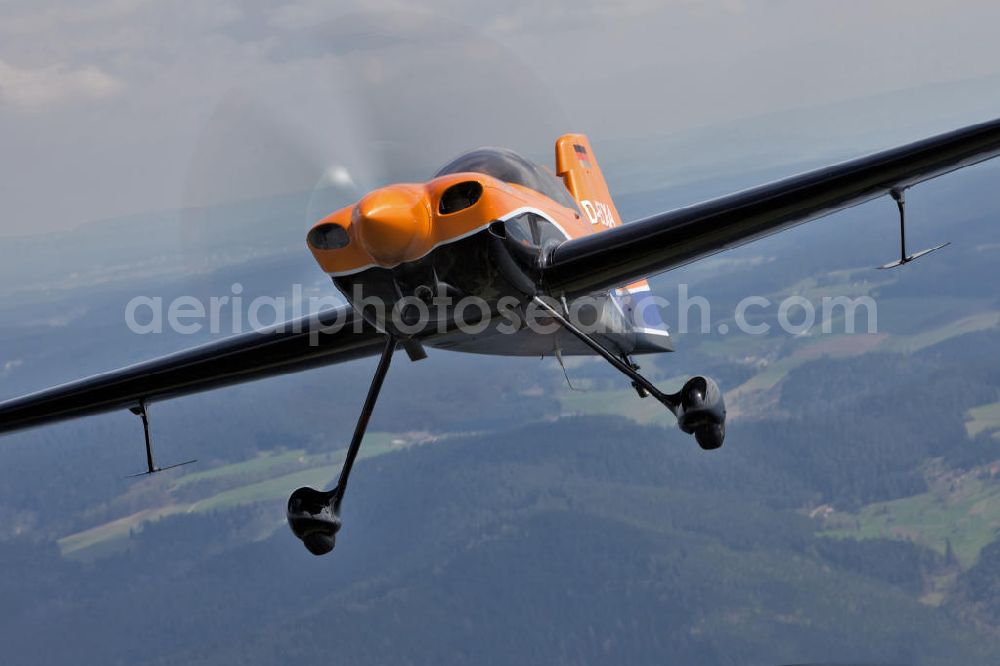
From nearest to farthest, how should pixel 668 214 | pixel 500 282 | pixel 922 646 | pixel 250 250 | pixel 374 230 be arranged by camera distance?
pixel 374 230 → pixel 500 282 → pixel 668 214 → pixel 250 250 → pixel 922 646

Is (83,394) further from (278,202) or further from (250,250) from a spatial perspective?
(278,202)

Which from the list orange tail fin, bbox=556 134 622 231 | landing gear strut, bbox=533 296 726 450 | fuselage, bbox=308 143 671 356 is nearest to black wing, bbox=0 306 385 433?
fuselage, bbox=308 143 671 356

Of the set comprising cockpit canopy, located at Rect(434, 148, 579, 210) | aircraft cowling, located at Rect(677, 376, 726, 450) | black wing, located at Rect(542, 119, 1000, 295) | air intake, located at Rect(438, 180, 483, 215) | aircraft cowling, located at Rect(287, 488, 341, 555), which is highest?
air intake, located at Rect(438, 180, 483, 215)

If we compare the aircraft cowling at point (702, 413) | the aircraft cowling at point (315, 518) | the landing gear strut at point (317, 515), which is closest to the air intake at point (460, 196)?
the landing gear strut at point (317, 515)

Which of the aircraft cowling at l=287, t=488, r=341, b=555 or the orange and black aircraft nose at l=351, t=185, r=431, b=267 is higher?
the orange and black aircraft nose at l=351, t=185, r=431, b=267

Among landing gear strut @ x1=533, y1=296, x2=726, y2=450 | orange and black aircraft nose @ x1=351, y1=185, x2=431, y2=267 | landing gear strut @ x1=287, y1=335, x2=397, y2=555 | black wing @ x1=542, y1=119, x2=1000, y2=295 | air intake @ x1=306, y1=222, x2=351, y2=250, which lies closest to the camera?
orange and black aircraft nose @ x1=351, y1=185, x2=431, y2=267

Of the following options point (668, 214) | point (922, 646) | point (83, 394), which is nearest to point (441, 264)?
point (668, 214)

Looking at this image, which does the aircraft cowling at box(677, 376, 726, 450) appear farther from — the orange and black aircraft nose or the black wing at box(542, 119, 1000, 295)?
the orange and black aircraft nose
